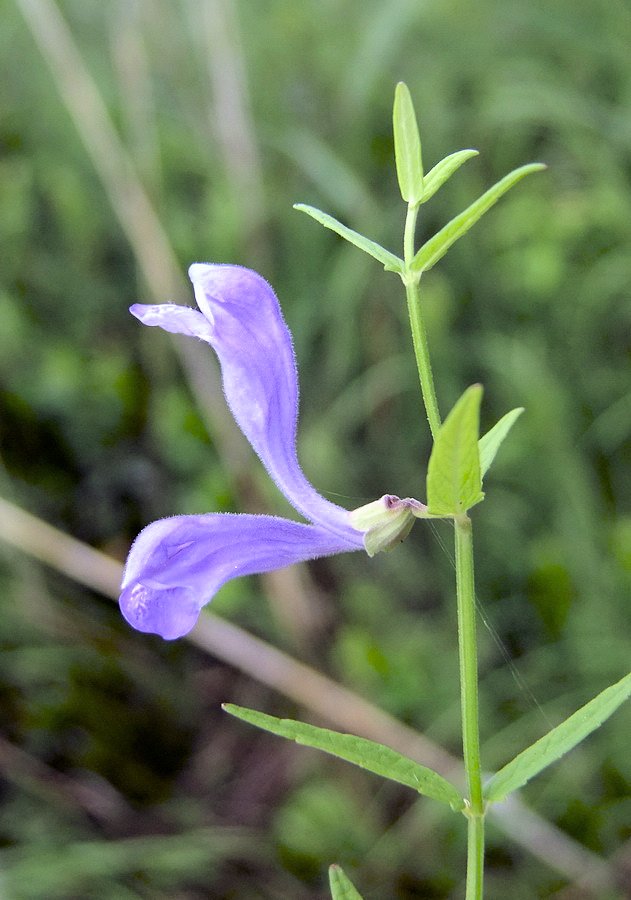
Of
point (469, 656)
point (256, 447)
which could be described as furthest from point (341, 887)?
point (256, 447)

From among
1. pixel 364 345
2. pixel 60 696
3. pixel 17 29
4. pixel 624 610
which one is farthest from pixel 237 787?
pixel 17 29

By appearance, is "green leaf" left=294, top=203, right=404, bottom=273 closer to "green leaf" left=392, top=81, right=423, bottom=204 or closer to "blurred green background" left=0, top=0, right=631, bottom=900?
"green leaf" left=392, top=81, right=423, bottom=204

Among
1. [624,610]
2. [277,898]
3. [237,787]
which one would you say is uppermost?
[624,610]

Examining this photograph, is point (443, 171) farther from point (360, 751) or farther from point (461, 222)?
point (360, 751)

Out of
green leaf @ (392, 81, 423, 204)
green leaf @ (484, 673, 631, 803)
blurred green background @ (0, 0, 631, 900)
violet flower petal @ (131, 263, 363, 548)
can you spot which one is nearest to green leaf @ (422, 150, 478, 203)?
green leaf @ (392, 81, 423, 204)

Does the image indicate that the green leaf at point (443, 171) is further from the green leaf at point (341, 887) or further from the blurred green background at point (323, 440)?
the blurred green background at point (323, 440)

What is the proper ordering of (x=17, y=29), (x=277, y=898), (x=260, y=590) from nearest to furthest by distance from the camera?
1. (x=277, y=898)
2. (x=260, y=590)
3. (x=17, y=29)

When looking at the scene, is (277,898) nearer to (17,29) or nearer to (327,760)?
(327,760)

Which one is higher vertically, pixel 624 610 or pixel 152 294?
pixel 152 294
